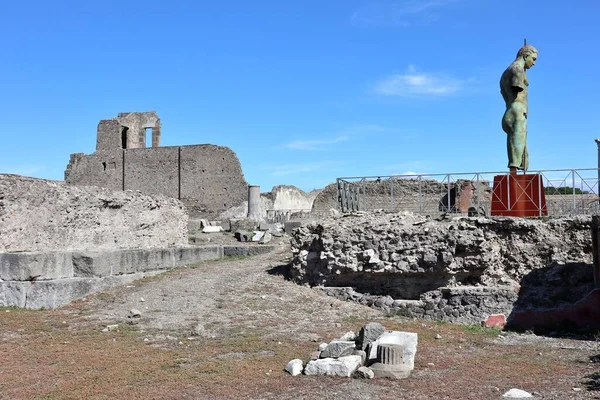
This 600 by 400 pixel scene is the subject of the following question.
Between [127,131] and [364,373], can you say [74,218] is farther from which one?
[127,131]

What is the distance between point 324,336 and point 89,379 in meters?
3.02

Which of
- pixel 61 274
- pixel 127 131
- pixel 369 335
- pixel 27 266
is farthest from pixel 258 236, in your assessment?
pixel 127 131

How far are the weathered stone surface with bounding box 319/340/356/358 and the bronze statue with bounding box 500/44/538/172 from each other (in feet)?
20.0

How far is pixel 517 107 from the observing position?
1055 centimetres

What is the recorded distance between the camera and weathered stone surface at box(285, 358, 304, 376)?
219 inches

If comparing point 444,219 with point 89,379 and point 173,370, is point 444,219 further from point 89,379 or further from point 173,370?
point 89,379

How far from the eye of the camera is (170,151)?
30891mm

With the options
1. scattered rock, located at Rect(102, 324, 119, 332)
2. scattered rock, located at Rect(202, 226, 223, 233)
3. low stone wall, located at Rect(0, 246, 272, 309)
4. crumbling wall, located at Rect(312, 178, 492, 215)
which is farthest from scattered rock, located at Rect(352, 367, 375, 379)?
scattered rock, located at Rect(202, 226, 223, 233)

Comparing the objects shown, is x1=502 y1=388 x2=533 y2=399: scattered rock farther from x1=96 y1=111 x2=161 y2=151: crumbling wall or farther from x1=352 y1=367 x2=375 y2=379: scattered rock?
x1=96 y1=111 x2=161 y2=151: crumbling wall

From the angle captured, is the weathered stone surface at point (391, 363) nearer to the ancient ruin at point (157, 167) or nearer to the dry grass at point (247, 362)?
the dry grass at point (247, 362)

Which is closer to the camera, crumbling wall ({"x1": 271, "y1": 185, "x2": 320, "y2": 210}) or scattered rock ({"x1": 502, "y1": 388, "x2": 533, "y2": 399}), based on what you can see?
scattered rock ({"x1": 502, "y1": 388, "x2": 533, "y2": 399})

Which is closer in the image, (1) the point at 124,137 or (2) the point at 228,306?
(2) the point at 228,306

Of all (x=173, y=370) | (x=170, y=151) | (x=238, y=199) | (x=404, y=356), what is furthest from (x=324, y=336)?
(x=170, y=151)

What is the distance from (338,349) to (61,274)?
5.91m
